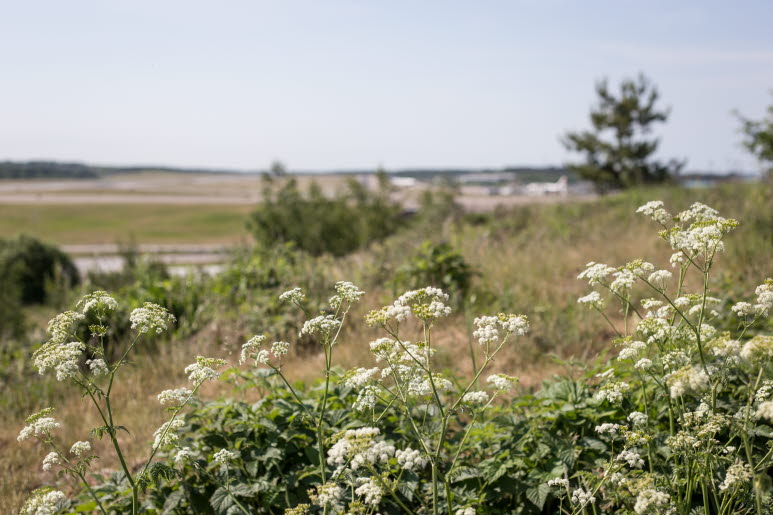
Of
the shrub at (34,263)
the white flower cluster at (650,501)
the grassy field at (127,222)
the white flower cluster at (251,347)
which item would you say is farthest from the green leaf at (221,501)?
the grassy field at (127,222)

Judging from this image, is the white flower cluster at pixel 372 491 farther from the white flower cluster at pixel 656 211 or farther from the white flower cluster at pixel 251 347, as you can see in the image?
the white flower cluster at pixel 656 211

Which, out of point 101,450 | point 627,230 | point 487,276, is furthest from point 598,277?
point 627,230

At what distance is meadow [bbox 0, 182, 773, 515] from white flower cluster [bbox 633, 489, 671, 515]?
0.03 meters

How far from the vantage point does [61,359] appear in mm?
2691

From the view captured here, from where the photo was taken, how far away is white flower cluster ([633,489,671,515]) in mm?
2092

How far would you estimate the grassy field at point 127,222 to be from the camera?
63.7 metres

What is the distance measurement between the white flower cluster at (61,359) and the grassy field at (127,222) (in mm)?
53789

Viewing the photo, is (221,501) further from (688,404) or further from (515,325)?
(688,404)

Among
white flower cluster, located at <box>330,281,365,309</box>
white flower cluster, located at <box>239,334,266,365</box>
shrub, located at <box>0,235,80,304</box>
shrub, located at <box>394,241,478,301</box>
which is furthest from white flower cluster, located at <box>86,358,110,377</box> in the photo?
shrub, located at <box>0,235,80,304</box>

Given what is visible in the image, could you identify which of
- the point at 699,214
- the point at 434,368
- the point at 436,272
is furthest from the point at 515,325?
the point at 436,272

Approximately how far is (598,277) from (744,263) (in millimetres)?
6268

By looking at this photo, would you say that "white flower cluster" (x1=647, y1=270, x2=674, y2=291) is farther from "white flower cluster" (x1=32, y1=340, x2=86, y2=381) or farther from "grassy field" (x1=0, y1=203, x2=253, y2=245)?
"grassy field" (x1=0, y1=203, x2=253, y2=245)

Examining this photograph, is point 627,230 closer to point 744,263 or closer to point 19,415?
point 744,263

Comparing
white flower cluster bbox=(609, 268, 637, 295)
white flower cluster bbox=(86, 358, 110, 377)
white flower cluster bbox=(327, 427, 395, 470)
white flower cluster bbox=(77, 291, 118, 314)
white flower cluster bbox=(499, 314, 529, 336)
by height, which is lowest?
white flower cluster bbox=(327, 427, 395, 470)
